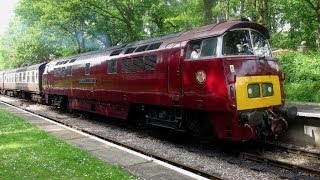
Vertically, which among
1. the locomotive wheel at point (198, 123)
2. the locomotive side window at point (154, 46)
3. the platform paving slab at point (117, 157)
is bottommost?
the platform paving slab at point (117, 157)

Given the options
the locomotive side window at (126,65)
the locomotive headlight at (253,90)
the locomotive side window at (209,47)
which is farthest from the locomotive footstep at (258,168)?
the locomotive side window at (126,65)

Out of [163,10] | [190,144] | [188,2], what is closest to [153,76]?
[190,144]

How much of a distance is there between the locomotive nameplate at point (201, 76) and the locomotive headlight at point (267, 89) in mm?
1710

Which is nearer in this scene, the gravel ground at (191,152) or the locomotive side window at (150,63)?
the gravel ground at (191,152)

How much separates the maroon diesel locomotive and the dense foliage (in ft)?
35.4

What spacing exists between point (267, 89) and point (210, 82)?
1786 millimetres

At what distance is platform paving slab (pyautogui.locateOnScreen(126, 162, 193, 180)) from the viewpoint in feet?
25.9

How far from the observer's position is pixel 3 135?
13.2 m

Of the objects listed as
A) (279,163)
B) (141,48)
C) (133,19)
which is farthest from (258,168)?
(133,19)

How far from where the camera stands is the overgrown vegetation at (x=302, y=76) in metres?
17.9

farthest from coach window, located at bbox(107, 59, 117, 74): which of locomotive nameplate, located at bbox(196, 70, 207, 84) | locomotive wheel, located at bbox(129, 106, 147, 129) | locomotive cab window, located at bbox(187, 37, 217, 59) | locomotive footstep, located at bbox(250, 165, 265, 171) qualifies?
locomotive footstep, located at bbox(250, 165, 265, 171)

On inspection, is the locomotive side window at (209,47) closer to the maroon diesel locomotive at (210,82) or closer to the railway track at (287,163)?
the maroon diesel locomotive at (210,82)

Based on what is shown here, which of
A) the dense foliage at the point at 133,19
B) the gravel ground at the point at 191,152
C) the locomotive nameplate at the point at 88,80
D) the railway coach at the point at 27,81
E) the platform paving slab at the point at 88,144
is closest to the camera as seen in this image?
the gravel ground at the point at 191,152

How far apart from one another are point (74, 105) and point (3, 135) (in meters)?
7.83
